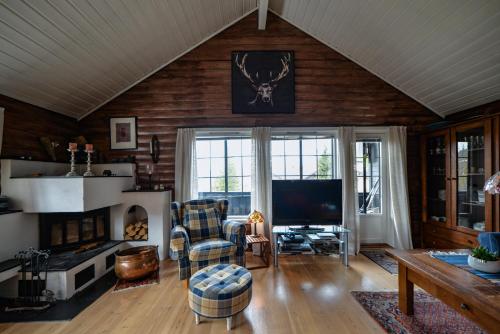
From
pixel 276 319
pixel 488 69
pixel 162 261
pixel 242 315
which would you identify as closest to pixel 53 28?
pixel 162 261

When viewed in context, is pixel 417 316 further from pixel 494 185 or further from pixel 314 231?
pixel 314 231

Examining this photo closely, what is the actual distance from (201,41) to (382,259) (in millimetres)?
4677

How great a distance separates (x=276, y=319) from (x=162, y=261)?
2180 millimetres

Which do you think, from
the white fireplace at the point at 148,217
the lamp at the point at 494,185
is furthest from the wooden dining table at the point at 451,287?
the white fireplace at the point at 148,217

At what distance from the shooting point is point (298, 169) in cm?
425

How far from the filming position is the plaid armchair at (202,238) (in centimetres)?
265

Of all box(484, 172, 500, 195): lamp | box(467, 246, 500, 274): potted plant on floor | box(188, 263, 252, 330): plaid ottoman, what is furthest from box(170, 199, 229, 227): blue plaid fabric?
box(484, 172, 500, 195): lamp

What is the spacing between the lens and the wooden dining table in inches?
55.7

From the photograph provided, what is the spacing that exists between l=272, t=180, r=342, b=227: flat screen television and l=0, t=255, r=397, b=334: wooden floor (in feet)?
2.51

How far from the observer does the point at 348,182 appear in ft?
12.9

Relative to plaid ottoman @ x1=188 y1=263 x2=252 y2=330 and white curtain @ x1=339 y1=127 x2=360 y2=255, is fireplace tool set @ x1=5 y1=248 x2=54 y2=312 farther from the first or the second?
white curtain @ x1=339 y1=127 x2=360 y2=255

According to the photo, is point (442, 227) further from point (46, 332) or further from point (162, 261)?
point (46, 332)

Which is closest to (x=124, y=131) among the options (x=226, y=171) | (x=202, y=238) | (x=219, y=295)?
(x=226, y=171)

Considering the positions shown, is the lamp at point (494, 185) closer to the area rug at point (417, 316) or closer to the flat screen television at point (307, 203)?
the area rug at point (417, 316)
